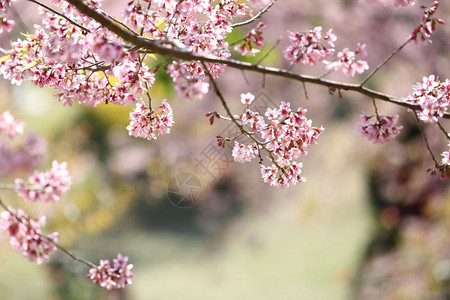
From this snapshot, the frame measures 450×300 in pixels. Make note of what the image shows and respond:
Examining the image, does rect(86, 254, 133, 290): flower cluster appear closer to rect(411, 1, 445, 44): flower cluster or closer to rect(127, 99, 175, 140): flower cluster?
rect(127, 99, 175, 140): flower cluster

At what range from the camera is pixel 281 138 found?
7.85 feet

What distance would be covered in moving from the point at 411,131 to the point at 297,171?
8.89m

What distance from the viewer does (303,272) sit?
1027 centimetres

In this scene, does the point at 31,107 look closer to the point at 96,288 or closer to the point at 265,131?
the point at 96,288

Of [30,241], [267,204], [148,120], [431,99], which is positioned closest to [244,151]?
[148,120]

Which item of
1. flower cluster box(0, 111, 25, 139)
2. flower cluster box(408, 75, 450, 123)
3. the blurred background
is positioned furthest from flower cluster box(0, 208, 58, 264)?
the blurred background

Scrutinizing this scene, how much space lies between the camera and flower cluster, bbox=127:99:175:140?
2473 mm

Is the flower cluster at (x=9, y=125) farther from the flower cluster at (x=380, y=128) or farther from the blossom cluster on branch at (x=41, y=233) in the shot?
the flower cluster at (x=380, y=128)

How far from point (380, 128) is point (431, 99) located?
A: 248 mm

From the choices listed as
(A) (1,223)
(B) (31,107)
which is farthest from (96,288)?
(B) (31,107)

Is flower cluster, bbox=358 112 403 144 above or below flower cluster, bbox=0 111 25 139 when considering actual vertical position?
below

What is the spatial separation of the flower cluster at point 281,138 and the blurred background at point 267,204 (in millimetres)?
4022

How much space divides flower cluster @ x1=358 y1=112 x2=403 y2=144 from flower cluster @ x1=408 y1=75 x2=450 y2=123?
127 mm

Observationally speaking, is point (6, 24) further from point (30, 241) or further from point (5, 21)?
point (30, 241)
